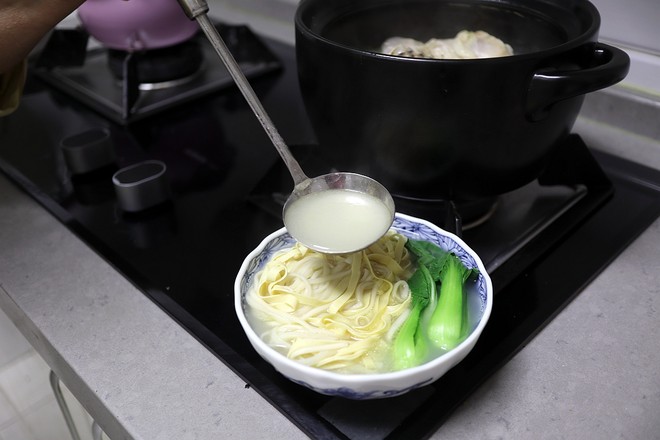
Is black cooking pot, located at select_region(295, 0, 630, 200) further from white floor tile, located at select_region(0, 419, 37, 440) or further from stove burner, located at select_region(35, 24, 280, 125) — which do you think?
white floor tile, located at select_region(0, 419, 37, 440)

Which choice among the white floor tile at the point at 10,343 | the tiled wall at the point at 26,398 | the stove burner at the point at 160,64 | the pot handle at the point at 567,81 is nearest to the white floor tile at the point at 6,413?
the tiled wall at the point at 26,398

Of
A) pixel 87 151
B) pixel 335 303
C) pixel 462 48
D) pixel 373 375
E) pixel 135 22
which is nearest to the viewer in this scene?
pixel 373 375

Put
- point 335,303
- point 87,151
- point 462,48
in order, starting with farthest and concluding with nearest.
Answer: point 87,151 → point 462,48 → point 335,303

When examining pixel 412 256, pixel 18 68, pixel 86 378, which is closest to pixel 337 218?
pixel 412 256

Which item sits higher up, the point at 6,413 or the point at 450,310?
the point at 450,310

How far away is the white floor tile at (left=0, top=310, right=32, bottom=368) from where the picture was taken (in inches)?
32.1

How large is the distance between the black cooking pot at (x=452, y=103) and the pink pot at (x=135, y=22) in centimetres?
44

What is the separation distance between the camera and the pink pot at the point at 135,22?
1.06 metres

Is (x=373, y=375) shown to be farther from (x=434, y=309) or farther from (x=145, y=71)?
(x=145, y=71)

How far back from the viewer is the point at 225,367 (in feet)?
1.95

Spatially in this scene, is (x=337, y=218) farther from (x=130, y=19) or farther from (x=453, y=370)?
(x=130, y=19)

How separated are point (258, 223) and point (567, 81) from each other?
411 mm

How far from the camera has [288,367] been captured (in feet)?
1.58

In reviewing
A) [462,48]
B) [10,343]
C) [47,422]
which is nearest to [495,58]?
[462,48]
